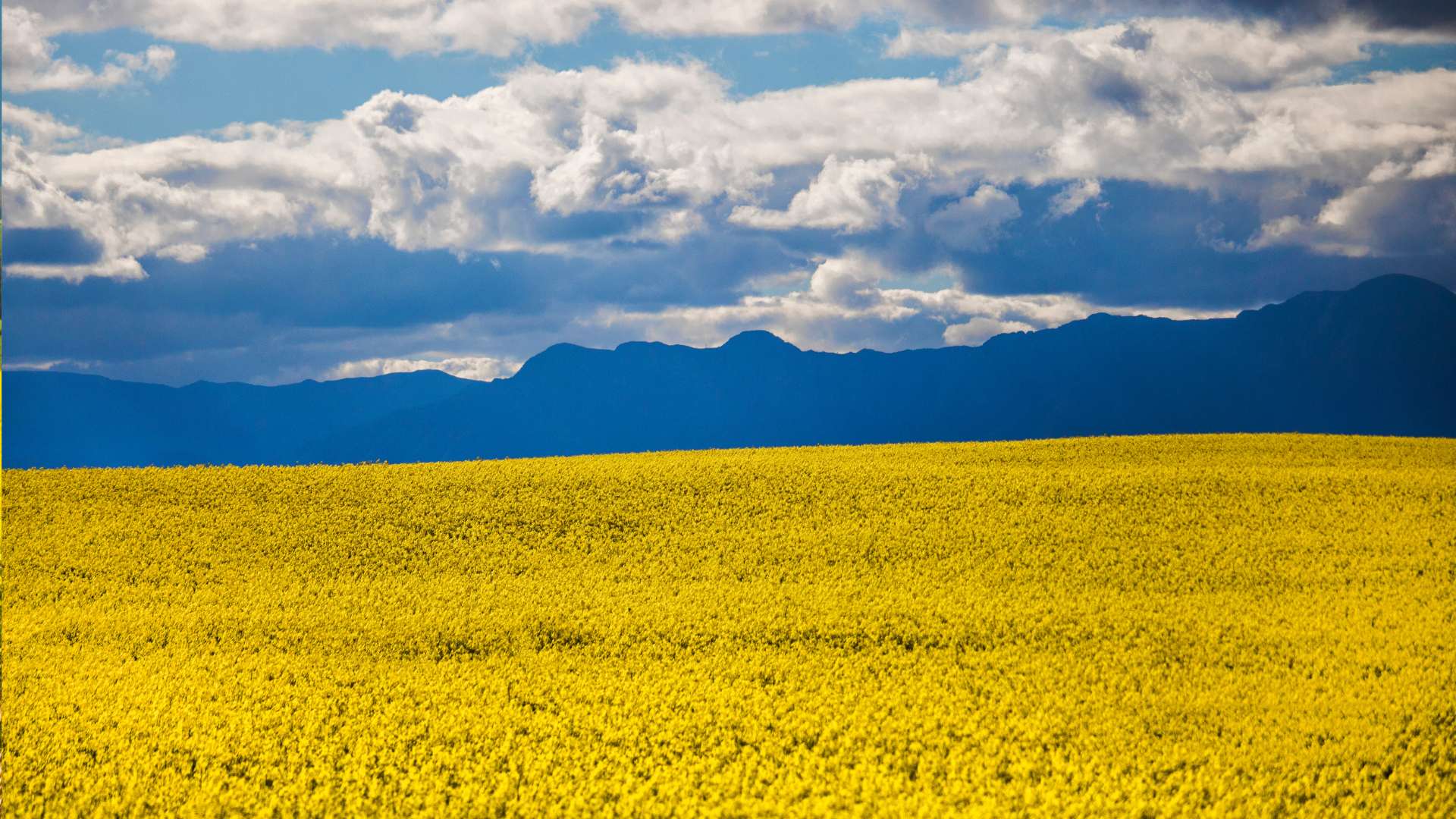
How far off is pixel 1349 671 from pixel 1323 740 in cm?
407

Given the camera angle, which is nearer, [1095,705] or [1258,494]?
[1095,705]

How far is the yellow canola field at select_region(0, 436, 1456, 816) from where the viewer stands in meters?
19.1

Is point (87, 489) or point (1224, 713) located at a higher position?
point (87, 489)

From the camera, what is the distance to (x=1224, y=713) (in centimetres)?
2167

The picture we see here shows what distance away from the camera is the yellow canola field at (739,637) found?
19.1m

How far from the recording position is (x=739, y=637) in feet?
89.4

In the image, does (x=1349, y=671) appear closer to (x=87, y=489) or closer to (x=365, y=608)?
(x=365, y=608)

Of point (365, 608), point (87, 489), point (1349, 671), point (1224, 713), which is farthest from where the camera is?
point (87, 489)

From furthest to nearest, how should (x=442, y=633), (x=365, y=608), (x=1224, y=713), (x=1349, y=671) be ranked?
(x=365, y=608) → (x=442, y=633) → (x=1349, y=671) → (x=1224, y=713)

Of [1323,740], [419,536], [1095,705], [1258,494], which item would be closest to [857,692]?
[1095,705]

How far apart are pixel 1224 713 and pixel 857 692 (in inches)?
294

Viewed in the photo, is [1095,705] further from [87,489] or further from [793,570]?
[87,489]

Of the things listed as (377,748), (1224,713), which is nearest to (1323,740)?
(1224,713)

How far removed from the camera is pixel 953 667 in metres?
24.4
